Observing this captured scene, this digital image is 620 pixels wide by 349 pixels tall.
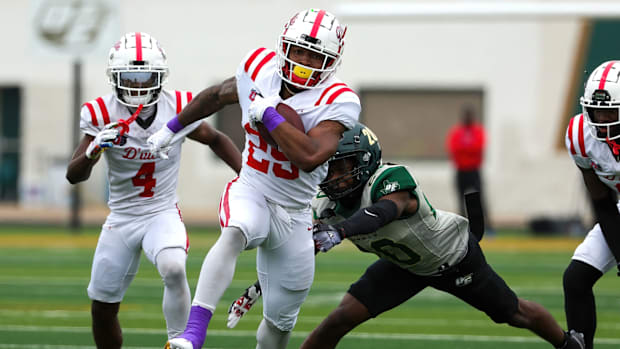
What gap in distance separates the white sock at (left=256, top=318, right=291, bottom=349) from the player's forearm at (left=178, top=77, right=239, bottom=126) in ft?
3.44

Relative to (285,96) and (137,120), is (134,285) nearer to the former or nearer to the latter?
(137,120)

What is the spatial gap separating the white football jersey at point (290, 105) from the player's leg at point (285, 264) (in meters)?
0.09

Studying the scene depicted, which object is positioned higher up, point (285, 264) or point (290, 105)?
point (290, 105)

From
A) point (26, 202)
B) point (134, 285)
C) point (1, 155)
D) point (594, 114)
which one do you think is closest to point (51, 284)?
point (134, 285)

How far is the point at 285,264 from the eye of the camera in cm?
475

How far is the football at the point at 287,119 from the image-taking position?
14.8ft

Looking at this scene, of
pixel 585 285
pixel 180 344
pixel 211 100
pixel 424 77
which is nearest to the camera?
pixel 180 344

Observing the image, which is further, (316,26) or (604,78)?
(604,78)

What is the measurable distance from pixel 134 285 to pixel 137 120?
3.98m

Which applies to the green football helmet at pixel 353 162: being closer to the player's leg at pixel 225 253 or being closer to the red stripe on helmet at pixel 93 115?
the player's leg at pixel 225 253

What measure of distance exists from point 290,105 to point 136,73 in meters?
1.07

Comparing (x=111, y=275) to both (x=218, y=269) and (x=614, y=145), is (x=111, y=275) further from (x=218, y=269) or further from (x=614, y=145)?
(x=614, y=145)

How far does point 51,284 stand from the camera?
360 inches

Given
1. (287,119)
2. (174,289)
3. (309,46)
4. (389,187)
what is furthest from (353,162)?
(174,289)
